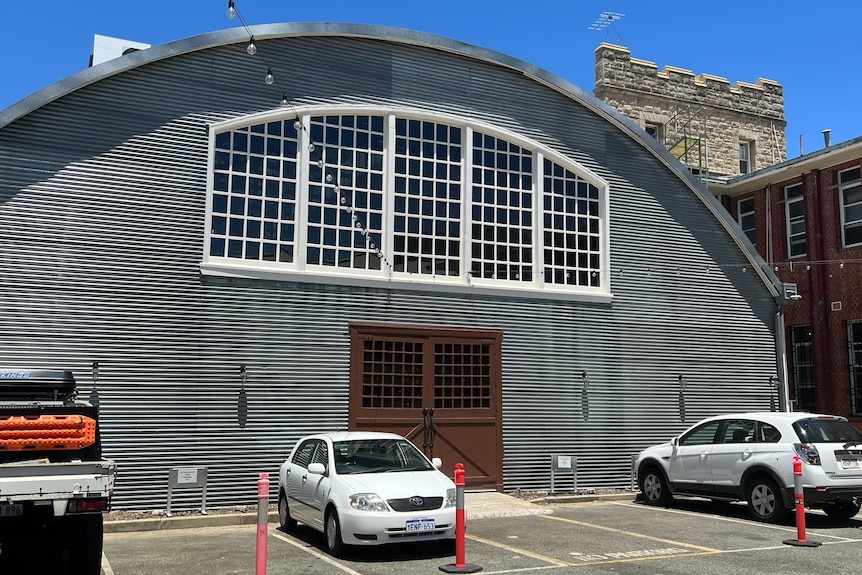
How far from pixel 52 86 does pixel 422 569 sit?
9.28m

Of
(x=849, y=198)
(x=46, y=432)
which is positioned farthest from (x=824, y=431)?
(x=849, y=198)

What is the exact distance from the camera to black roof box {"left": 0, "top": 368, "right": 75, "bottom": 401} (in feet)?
27.2

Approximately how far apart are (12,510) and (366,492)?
3.65 metres

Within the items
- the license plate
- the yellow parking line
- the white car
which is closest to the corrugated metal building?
the white car

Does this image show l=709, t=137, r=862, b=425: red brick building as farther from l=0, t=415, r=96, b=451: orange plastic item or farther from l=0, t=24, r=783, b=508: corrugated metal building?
l=0, t=415, r=96, b=451: orange plastic item

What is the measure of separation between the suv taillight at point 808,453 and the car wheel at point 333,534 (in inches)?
257

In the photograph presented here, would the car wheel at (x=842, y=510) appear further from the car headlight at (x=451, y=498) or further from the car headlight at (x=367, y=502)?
the car headlight at (x=367, y=502)

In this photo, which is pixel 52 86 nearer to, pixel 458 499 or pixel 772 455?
pixel 458 499

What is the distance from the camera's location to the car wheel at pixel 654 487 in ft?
44.7

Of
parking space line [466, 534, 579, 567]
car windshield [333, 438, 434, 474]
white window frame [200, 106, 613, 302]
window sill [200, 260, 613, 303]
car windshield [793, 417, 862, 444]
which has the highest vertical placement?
white window frame [200, 106, 613, 302]

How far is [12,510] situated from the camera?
268 inches

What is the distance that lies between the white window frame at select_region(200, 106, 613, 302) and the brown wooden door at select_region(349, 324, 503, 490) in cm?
94

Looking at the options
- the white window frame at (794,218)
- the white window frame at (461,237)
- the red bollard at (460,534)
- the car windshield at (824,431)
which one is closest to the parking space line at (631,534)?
the car windshield at (824,431)

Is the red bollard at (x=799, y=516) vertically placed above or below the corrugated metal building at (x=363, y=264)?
below
